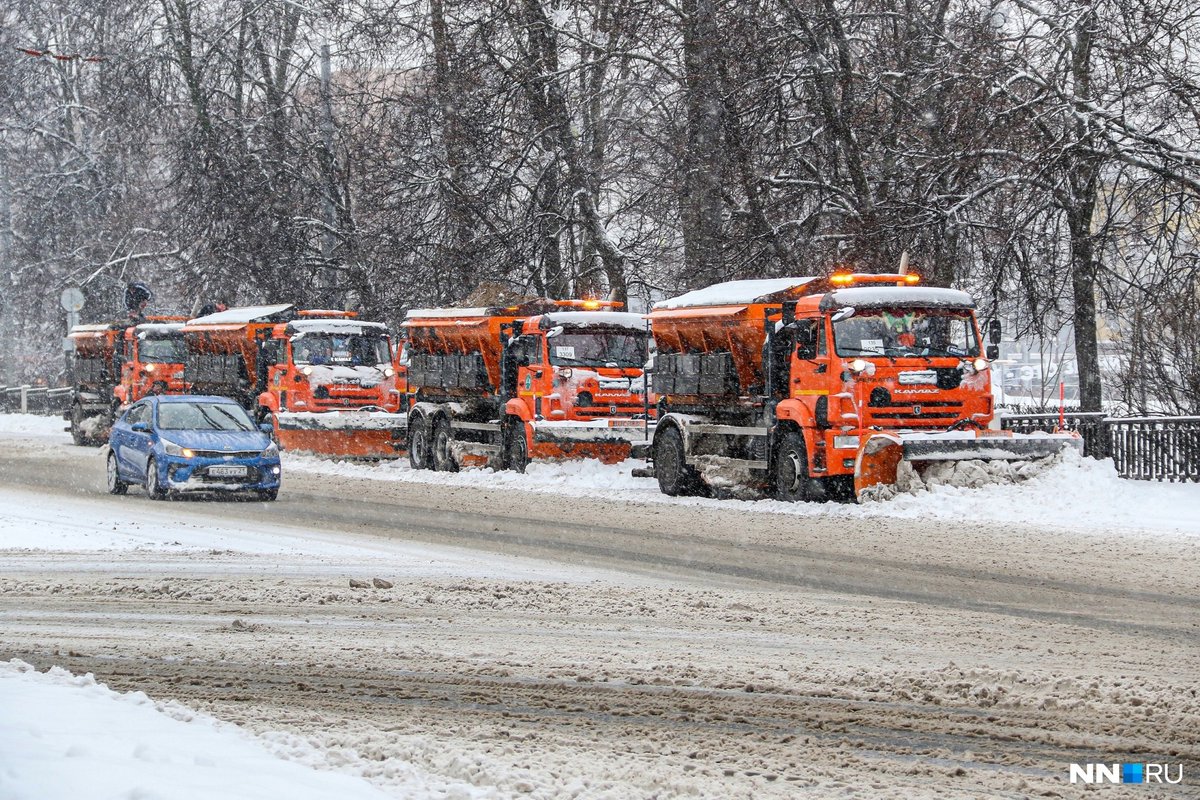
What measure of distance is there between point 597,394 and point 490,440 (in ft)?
8.98

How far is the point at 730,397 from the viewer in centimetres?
2295

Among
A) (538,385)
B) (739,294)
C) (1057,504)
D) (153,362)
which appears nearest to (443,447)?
(538,385)

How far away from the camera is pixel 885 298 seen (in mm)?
20953

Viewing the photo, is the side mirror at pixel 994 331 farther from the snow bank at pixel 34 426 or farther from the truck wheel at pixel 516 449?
the snow bank at pixel 34 426

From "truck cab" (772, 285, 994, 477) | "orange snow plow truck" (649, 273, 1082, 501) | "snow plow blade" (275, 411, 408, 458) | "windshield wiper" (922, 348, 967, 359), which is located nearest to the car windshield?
"orange snow plow truck" (649, 273, 1082, 501)

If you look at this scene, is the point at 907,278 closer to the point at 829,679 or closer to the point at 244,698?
the point at 829,679

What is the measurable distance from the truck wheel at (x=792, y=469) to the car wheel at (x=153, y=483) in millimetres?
8501

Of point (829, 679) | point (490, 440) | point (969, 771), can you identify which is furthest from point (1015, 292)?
point (969, 771)

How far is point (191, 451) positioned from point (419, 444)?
7.89m

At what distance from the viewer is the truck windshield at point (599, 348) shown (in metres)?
26.7

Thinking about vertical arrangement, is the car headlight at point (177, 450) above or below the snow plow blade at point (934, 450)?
above

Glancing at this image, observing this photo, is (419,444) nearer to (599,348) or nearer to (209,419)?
(599,348)

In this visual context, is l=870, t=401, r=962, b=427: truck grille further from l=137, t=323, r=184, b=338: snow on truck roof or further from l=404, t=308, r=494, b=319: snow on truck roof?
l=137, t=323, r=184, b=338: snow on truck roof

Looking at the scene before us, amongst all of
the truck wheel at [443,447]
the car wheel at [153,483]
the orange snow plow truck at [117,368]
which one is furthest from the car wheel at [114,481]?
the orange snow plow truck at [117,368]
